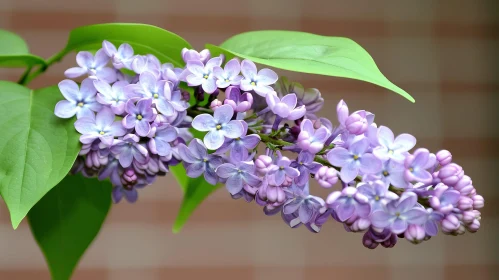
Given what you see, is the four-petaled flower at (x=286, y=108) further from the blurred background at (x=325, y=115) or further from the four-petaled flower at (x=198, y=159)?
the blurred background at (x=325, y=115)

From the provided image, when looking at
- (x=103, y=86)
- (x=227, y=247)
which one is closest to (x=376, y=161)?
(x=103, y=86)

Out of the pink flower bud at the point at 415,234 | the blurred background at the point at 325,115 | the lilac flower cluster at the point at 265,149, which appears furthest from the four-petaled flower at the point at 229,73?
the blurred background at the point at 325,115

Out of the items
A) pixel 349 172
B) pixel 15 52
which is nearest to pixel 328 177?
pixel 349 172

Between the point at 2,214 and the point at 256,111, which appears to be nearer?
the point at 256,111

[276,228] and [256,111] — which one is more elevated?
[256,111]

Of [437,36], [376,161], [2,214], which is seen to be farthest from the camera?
[437,36]

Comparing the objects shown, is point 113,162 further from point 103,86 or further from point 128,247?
point 128,247

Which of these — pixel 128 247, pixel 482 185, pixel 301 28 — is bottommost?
pixel 128 247

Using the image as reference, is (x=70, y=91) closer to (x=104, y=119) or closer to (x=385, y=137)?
(x=104, y=119)
